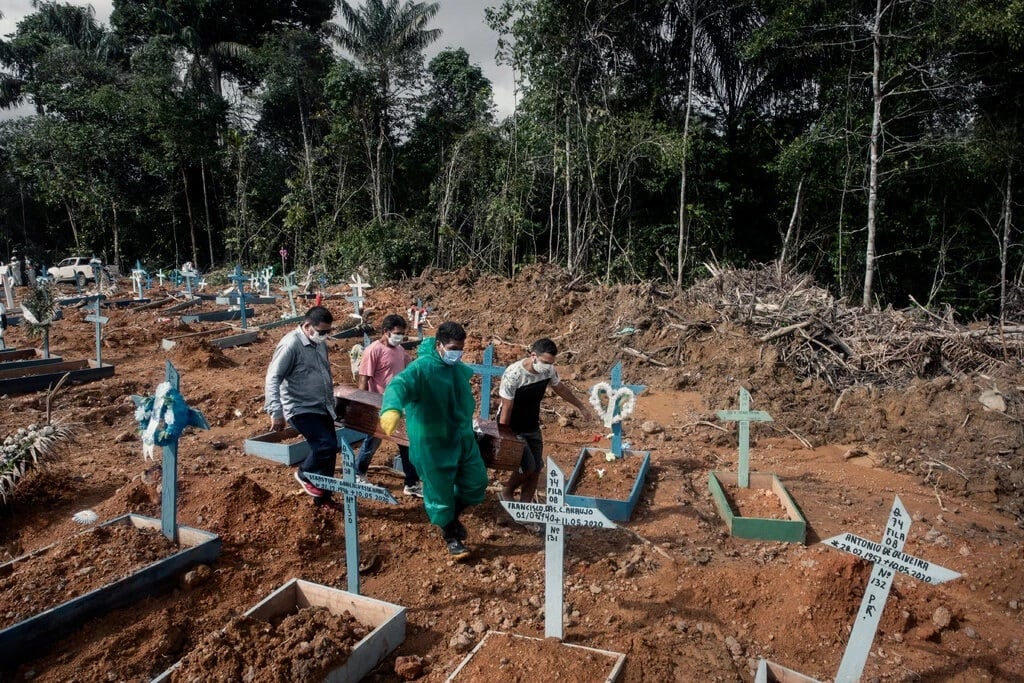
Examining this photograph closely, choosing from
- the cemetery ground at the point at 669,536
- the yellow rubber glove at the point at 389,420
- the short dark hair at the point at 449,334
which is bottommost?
the cemetery ground at the point at 669,536

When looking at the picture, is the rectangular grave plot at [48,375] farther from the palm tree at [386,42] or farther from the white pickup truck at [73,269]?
the white pickup truck at [73,269]

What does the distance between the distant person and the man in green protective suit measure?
0.89 metres

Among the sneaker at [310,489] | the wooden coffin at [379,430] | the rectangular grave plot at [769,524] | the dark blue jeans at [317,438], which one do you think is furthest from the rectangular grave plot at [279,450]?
the rectangular grave plot at [769,524]

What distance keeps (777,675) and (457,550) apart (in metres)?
2.06

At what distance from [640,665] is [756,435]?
16.9 ft

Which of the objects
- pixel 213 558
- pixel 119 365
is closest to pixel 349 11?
pixel 119 365

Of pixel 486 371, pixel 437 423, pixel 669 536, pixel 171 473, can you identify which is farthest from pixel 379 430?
pixel 669 536

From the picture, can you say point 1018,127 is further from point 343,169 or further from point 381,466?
point 343,169

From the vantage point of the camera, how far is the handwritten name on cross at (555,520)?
3.52 m

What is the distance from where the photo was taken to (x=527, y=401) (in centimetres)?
523

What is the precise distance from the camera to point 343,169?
82.3ft

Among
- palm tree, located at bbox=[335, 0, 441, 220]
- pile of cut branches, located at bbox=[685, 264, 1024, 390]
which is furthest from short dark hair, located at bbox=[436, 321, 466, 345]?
palm tree, located at bbox=[335, 0, 441, 220]

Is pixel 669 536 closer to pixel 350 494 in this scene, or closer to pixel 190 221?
pixel 350 494

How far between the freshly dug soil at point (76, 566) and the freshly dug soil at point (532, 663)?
2125 mm
